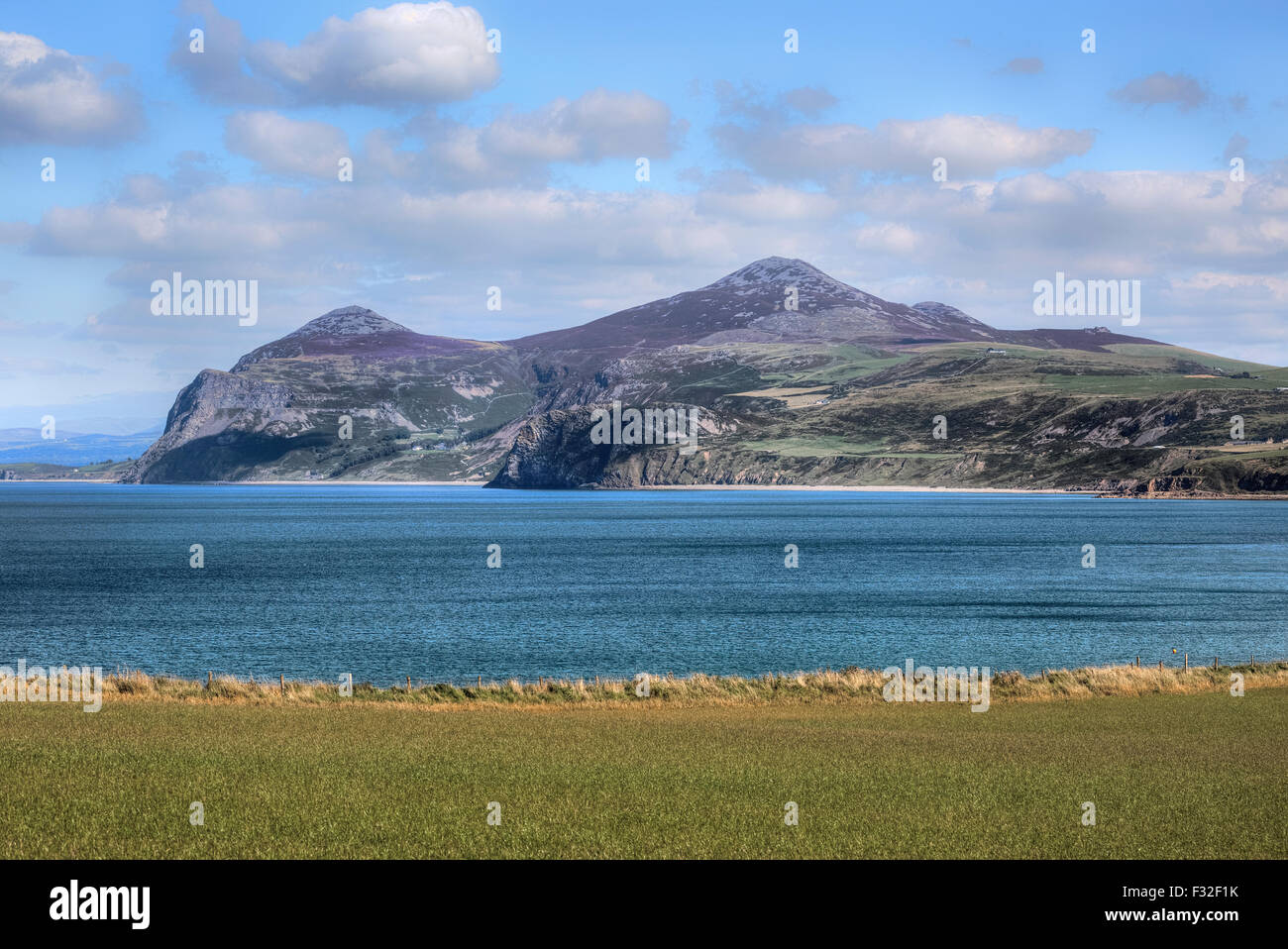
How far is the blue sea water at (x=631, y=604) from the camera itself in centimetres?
6475

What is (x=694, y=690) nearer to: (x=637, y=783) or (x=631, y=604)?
(x=637, y=783)

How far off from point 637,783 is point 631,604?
6295 cm

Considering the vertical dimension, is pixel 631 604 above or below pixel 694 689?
below

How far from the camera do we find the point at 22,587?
3905 inches

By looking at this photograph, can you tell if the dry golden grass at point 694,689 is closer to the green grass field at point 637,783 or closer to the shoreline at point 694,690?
the shoreline at point 694,690

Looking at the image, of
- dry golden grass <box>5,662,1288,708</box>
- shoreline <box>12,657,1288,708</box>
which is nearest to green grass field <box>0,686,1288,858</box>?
shoreline <box>12,657,1288,708</box>

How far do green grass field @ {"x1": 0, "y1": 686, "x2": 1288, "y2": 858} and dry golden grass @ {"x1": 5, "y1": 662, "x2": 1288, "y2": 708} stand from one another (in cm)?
380

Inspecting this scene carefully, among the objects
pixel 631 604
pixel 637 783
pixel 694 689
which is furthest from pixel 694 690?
pixel 631 604

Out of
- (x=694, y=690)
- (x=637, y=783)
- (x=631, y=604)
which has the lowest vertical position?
(x=631, y=604)

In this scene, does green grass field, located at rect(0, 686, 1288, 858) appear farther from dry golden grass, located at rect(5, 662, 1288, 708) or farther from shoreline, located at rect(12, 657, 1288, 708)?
dry golden grass, located at rect(5, 662, 1288, 708)

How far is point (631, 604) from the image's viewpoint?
89.8 meters

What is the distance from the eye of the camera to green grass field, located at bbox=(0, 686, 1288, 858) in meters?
21.2
